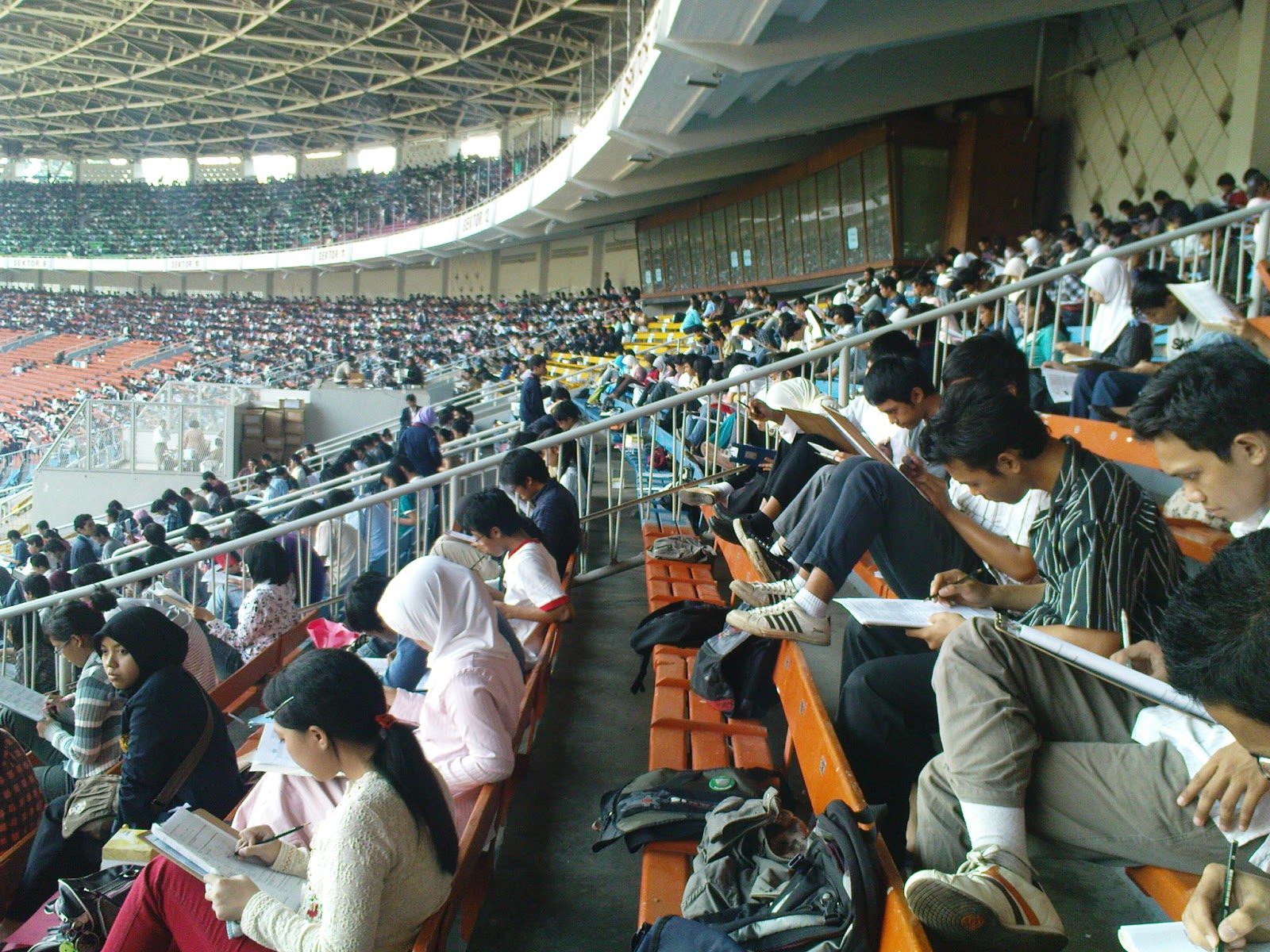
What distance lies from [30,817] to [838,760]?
260 centimetres

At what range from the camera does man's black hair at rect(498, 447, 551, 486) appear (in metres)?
4.10

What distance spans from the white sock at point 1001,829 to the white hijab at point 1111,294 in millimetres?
3693

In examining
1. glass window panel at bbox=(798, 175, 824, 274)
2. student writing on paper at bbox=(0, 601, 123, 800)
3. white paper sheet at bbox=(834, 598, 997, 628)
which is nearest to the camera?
white paper sheet at bbox=(834, 598, 997, 628)

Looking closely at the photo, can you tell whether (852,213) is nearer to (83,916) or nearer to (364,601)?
(364,601)

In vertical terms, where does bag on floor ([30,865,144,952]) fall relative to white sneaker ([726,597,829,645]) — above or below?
below

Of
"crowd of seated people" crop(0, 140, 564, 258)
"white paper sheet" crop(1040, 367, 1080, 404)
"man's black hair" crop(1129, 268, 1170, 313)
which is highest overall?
"crowd of seated people" crop(0, 140, 564, 258)

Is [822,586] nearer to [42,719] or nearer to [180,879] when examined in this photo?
[180,879]

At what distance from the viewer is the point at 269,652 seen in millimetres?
4375

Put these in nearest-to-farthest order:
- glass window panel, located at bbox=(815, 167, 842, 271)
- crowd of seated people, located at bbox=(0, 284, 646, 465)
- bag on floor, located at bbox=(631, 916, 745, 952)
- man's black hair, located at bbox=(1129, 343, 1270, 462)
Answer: bag on floor, located at bbox=(631, 916, 745, 952), man's black hair, located at bbox=(1129, 343, 1270, 462), glass window panel, located at bbox=(815, 167, 842, 271), crowd of seated people, located at bbox=(0, 284, 646, 465)

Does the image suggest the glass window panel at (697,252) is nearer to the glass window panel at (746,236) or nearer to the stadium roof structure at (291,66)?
the glass window panel at (746,236)

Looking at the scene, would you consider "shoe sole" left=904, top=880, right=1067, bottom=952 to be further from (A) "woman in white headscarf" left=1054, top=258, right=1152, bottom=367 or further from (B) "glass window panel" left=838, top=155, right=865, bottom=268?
(B) "glass window panel" left=838, top=155, right=865, bottom=268

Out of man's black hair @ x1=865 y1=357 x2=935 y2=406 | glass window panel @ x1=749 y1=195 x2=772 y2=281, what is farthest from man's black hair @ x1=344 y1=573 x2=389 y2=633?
glass window panel @ x1=749 y1=195 x2=772 y2=281

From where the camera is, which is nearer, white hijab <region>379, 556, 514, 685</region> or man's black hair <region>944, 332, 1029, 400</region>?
white hijab <region>379, 556, 514, 685</region>

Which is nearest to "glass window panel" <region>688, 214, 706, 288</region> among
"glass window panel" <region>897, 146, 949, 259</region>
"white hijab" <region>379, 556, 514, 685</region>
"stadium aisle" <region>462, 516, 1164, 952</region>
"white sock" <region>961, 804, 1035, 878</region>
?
"glass window panel" <region>897, 146, 949, 259</region>
